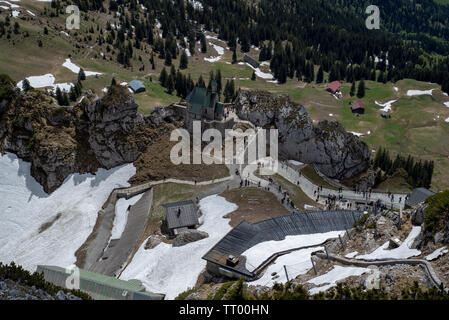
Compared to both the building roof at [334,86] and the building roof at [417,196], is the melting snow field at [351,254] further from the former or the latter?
the building roof at [334,86]

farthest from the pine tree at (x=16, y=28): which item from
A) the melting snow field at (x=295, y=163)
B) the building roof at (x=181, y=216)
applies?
the melting snow field at (x=295, y=163)

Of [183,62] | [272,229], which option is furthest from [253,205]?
[183,62]

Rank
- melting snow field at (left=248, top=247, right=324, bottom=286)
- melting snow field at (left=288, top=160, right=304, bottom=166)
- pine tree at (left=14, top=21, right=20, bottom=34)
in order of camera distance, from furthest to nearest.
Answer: pine tree at (left=14, top=21, right=20, bottom=34), melting snow field at (left=288, top=160, right=304, bottom=166), melting snow field at (left=248, top=247, right=324, bottom=286)

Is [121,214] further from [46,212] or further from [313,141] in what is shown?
[313,141]

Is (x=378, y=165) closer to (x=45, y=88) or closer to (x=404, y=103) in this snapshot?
(x=404, y=103)

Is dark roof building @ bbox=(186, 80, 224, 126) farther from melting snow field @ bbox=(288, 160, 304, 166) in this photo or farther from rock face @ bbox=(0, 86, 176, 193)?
melting snow field @ bbox=(288, 160, 304, 166)

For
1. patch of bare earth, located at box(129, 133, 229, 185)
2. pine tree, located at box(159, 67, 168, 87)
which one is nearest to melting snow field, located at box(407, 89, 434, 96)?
pine tree, located at box(159, 67, 168, 87)
